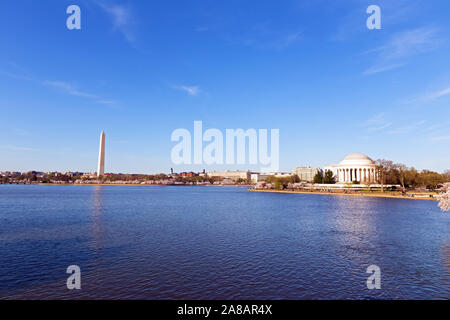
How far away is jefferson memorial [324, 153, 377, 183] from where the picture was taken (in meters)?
168

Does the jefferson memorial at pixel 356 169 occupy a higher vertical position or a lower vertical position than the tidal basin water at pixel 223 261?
higher

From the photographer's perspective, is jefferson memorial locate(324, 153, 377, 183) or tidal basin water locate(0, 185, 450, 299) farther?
jefferson memorial locate(324, 153, 377, 183)

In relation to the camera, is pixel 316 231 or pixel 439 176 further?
pixel 439 176

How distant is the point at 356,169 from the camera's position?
171375mm

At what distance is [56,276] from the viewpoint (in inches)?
749

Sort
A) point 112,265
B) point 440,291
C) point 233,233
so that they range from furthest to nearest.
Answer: point 233,233 < point 112,265 < point 440,291

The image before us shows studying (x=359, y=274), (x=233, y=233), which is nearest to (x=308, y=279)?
(x=359, y=274)

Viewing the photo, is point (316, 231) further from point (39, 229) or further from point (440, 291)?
point (39, 229)

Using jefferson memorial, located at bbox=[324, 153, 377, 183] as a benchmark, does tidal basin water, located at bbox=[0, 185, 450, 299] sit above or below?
below

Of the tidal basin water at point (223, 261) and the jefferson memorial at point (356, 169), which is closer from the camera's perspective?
the tidal basin water at point (223, 261)

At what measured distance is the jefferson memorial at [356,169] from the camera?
167500 mm

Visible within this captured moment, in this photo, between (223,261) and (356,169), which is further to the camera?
(356,169)
